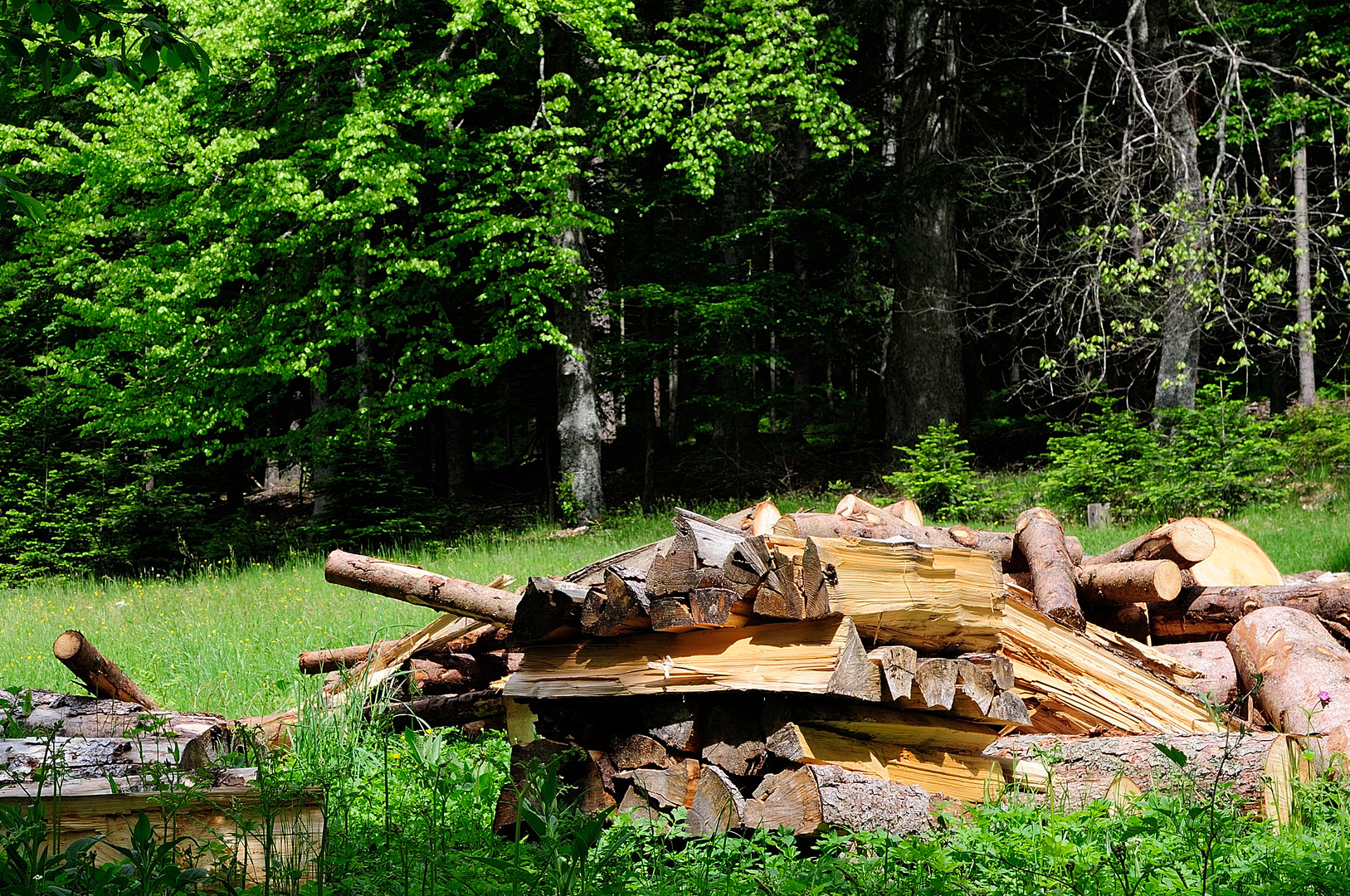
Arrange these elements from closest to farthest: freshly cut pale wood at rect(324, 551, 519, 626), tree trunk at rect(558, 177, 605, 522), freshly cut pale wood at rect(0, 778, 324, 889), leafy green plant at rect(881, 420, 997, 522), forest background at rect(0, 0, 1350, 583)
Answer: freshly cut pale wood at rect(0, 778, 324, 889) < freshly cut pale wood at rect(324, 551, 519, 626) < forest background at rect(0, 0, 1350, 583) < leafy green plant at rect(881, 420, 997, 522) < tree trunk at rect(558, 177, 605, 522)

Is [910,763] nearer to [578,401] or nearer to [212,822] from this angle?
[212,822]

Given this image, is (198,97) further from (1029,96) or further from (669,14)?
(1029,96)

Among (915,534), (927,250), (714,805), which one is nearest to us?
(714,805)

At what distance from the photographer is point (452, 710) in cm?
541

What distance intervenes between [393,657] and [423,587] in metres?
0.85

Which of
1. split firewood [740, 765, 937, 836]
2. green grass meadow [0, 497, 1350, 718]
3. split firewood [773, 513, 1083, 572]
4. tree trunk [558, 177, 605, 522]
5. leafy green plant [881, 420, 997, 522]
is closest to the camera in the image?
split firewood [740, 765, 937, 836]

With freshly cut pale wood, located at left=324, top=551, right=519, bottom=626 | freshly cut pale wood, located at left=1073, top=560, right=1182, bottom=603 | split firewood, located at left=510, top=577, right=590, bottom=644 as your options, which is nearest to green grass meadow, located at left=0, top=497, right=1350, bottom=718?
freshly cut pale wood, located at left=324, top=551, right=519, bottom=626

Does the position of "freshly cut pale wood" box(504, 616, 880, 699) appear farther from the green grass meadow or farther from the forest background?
the forest background

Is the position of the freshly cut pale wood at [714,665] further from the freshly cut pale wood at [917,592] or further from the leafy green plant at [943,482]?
the leafy green plant at [943,482]

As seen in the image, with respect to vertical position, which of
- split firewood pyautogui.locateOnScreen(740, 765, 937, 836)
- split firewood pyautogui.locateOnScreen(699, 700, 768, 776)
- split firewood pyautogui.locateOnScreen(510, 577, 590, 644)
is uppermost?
split firewood pyautogui.locateOnScreen(510, 577, 590, 644)

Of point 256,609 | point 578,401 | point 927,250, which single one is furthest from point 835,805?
point 927,250

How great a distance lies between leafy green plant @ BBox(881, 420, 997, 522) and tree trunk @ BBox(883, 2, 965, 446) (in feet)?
8.34

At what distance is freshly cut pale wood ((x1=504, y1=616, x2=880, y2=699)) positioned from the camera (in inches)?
152

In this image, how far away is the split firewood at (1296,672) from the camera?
420 cm
